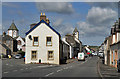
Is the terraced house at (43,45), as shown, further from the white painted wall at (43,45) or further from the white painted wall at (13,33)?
the white painted wall at (13,33)

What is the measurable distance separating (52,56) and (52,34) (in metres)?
4.46

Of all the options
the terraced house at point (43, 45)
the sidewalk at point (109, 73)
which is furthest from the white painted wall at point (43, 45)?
the sidewalk at point (109, 73)

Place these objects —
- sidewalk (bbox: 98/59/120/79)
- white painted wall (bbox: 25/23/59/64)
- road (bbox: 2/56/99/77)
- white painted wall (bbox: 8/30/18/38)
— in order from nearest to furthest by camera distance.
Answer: sidewalk (bbox: 98/59/120/79) < road (bbox: 2/56/99/77) < white painted wall (bbox: 25/23/59/64) < white painted wall (bbox: 8/30/18/38)

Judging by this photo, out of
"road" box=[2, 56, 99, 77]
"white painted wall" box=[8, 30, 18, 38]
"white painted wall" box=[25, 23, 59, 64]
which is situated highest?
"white painted wall" box=[8, 30, 18, 38]

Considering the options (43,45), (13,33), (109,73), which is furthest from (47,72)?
(13,33)

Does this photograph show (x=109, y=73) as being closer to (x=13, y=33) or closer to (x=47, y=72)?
(x=47, y=72)

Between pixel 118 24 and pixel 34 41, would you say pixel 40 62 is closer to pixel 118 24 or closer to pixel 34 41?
pixel 34 41

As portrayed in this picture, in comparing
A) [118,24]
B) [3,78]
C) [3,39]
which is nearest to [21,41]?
[3,39]

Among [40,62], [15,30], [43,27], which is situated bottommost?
[40,62]

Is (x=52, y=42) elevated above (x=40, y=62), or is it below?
above

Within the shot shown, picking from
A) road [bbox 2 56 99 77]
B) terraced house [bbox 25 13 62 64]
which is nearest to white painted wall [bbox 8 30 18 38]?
terraced house [bbox 25 13 62 64]

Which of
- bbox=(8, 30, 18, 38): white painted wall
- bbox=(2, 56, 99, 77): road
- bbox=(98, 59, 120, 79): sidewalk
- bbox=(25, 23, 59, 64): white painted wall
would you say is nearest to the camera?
bbox=(98, 59, 120, 79): sidewalk

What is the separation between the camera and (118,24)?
28.9 m

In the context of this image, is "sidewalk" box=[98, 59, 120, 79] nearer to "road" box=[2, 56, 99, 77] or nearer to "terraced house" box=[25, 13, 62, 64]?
"road" box=[2, 56, 99, 77]
